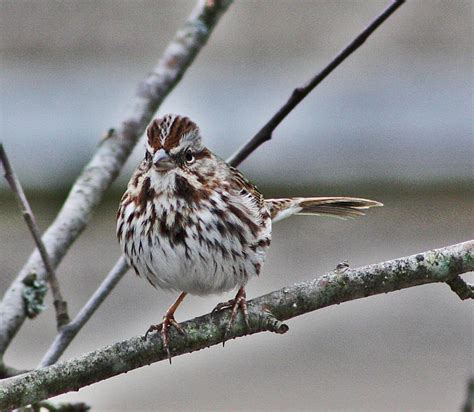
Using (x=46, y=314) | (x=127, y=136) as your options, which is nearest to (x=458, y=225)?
(x=46, y=314)

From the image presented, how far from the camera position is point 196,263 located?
2.90m

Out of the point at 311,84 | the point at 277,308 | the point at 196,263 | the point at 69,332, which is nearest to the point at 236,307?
the point at 277,308

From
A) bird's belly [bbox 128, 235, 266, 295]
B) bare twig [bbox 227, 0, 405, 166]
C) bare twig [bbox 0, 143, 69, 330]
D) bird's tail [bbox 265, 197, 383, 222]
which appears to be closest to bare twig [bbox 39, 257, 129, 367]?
bare twig [bbox 0, 143, 69, 330]

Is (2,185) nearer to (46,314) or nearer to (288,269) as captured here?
(46,314)

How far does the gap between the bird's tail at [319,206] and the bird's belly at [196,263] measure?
49cm

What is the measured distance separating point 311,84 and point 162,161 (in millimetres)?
446

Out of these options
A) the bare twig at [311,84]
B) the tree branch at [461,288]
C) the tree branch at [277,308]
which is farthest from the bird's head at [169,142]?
the tree branch at [461,288]

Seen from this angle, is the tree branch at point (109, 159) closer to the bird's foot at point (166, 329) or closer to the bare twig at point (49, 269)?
the bare twig at point (49, 269)

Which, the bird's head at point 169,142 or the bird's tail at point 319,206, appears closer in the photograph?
the bird's head at point 169,142

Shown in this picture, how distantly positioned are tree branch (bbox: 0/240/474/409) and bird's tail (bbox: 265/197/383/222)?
0.95 meters

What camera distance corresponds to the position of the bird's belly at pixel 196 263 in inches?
114

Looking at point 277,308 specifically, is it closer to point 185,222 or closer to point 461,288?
point 461,288

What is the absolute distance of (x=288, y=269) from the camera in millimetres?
7152

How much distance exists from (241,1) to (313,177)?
53.1 inches
